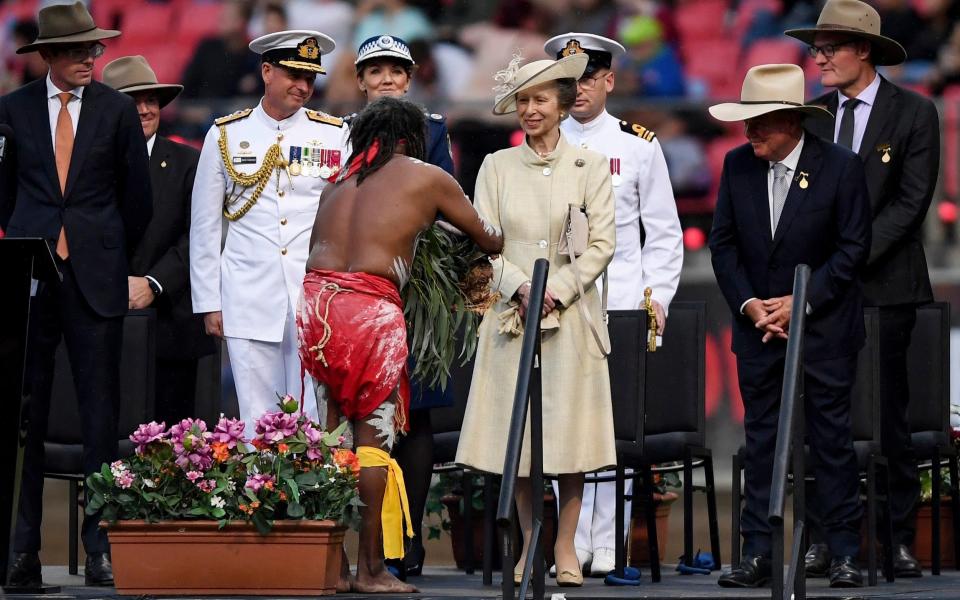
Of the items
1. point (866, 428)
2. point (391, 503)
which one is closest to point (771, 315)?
point (866, 428)

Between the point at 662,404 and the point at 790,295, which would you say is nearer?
the point at 790,295

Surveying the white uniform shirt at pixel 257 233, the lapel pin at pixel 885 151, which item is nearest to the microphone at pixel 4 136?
the white uniform shirt at pixel 257 233

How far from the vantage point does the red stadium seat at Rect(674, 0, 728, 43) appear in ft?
41.6

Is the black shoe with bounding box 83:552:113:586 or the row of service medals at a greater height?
the row of service medals

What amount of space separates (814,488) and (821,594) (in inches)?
44.6

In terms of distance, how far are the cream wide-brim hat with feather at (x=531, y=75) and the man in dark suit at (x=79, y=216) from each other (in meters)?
1.34

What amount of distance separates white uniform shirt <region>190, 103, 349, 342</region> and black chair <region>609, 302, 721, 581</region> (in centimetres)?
126

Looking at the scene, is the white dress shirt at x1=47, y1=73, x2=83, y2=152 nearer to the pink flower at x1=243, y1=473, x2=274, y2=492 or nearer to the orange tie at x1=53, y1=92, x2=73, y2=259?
the orange tie at x1=53, y1=92, x2=73, y2=259

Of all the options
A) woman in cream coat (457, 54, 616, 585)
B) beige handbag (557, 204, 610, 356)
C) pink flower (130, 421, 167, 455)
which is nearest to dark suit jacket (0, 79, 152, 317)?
pink flower (130, 421, 167, 455)

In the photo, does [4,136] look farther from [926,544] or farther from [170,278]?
[926,544]

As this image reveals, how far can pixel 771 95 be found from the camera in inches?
293

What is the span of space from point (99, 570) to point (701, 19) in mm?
6622

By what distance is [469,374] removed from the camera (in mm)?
8516

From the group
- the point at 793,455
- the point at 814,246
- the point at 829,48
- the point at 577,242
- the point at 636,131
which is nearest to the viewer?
the point at 793,455
